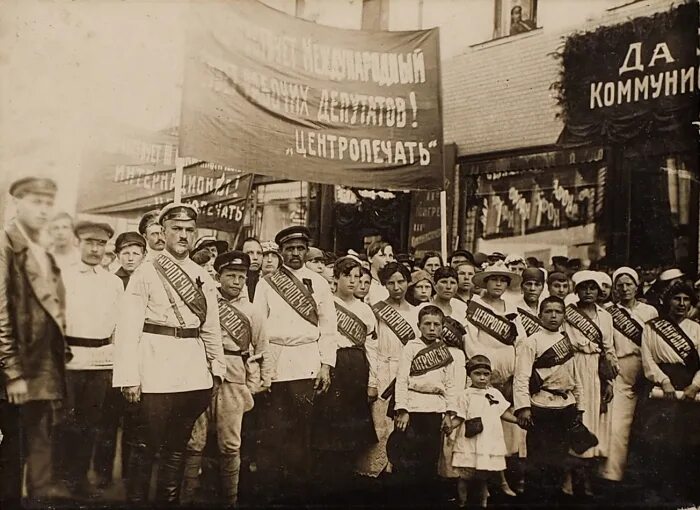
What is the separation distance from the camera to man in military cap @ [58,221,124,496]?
11.5 feet

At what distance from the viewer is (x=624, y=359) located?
4.52 m

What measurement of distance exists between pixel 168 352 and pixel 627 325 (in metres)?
2.79

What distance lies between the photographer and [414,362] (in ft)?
13.5

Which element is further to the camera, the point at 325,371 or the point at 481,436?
the point at 481,436

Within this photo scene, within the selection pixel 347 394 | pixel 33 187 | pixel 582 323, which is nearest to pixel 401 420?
pixel 347 394

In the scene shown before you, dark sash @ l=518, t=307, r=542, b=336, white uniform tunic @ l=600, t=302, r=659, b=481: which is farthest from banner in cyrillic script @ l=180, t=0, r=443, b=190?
white uniform tunic @ l=600, t=302, r=659, b=481

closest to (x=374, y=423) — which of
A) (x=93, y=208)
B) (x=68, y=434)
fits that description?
(x=68, y=434)

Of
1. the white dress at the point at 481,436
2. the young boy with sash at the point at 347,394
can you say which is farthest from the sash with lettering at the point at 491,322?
the young boy with sash at the point at 347,394

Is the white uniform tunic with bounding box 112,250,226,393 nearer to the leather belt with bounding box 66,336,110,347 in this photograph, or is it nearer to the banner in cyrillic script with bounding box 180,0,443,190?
the leather belt with bounding box 66,336,110,347

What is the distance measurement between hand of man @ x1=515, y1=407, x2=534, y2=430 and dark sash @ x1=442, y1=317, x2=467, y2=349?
1.70 feet

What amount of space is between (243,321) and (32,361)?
102cm

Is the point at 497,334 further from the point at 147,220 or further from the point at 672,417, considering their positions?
the point at 147,220

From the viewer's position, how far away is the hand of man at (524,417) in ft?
13.9

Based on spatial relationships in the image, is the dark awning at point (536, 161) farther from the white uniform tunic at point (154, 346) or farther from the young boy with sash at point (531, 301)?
the white uniform tunic at point (154, 346)
